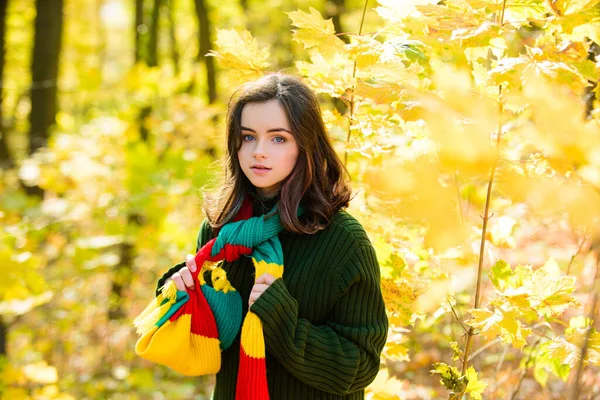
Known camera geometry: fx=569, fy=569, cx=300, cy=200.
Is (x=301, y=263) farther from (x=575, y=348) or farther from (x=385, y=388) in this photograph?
(x=575, y=348)

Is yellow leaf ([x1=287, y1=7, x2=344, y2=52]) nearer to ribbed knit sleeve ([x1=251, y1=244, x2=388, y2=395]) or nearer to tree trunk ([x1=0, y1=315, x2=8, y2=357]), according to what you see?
ribbed knit sleeve ([x1=251, y1=244, x2=388, y2=395])

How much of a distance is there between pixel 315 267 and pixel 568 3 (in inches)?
37.2

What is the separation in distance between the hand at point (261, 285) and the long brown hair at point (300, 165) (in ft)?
0.54

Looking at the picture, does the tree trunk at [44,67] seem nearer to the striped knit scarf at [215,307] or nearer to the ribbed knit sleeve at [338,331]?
the striped knit scarf at [215,307]

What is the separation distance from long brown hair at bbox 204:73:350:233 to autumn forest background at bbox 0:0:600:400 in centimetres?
13

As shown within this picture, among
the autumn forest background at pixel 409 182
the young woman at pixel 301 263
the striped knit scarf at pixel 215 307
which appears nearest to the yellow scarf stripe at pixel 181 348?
the striped knit scarf at pixel 215 307

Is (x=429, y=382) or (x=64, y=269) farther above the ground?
(x=64, y=269)

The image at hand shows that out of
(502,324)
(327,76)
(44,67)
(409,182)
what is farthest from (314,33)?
(44,67)

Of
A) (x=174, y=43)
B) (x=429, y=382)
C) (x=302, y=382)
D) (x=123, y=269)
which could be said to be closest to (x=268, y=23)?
(x=174, y=43)

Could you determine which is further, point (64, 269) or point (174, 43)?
point (174, 43)

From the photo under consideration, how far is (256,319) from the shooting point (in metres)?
1.50

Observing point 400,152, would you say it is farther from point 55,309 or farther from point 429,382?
point 55,309

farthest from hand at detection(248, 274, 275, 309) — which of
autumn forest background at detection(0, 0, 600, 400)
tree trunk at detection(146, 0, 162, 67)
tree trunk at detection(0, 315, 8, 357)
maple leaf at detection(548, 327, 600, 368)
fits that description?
A: tree trunk at detection(146, 0, 162, 67)

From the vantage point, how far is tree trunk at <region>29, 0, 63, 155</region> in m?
5.64
